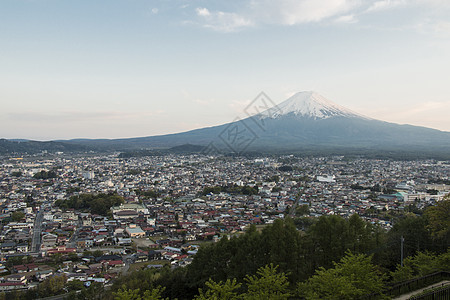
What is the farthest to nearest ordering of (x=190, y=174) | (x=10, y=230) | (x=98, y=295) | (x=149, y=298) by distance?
(x=190, y=174)
(x=10, y=230)
(x=98, y=295)
(x=149, y=298)

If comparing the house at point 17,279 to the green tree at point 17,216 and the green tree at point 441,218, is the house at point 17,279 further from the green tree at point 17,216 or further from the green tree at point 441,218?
the green tree at point 441,218

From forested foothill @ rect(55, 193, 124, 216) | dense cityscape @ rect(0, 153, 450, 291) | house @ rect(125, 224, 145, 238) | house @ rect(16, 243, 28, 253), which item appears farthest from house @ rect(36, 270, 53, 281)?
forested foothill @ rect(55, 193, 124, 216)

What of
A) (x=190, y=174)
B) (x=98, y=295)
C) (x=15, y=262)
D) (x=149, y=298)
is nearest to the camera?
(x=149, y=298)

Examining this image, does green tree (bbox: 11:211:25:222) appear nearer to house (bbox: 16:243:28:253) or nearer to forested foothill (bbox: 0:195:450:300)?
house (bbox: 16:243:28:253)

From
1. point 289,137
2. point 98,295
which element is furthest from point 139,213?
point 289,137

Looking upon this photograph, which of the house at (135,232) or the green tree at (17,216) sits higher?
the green tree at (17,216)

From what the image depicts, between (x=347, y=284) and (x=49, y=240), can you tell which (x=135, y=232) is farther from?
(x=347, y=284)

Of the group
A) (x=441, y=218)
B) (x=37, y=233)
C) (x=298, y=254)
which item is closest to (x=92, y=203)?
(x=37, y=233)

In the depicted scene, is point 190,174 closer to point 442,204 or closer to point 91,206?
point 91,206

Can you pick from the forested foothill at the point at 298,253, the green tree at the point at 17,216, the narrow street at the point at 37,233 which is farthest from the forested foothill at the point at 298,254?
the green tree at the point at 17,216
